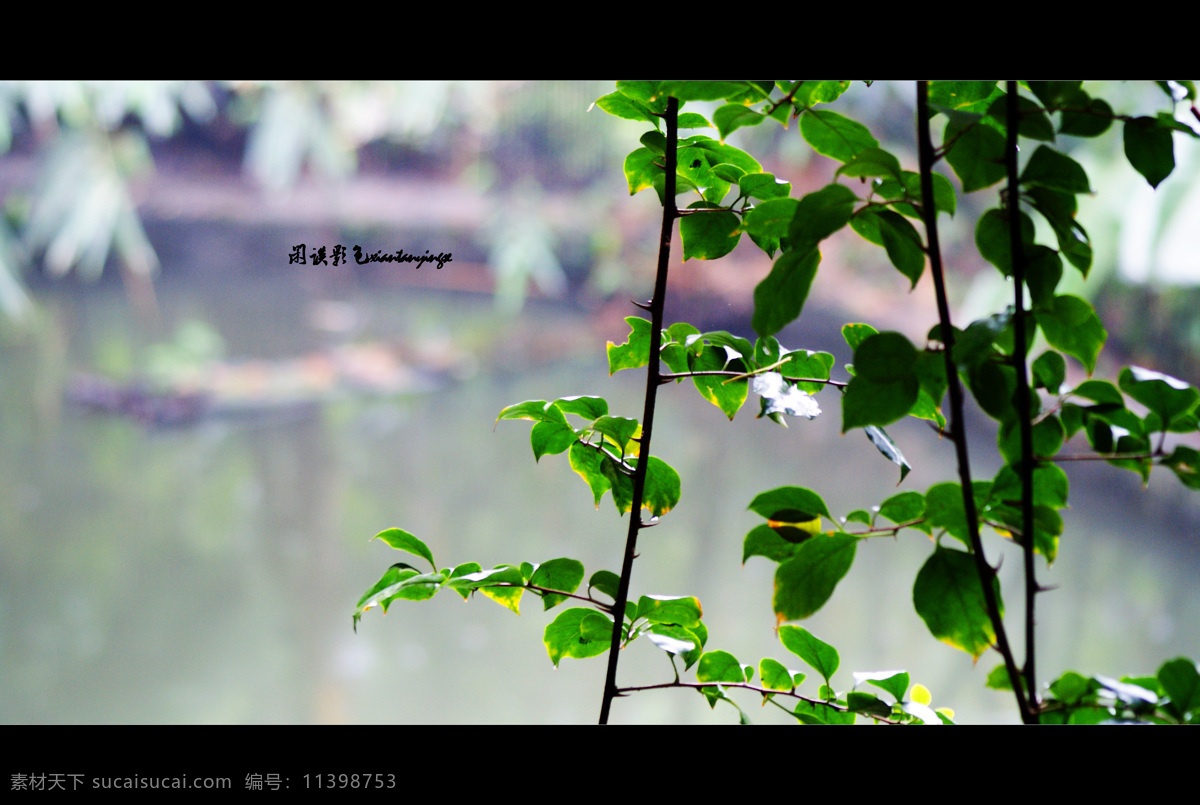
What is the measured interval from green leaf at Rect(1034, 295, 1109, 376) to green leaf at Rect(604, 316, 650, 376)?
0.45ft

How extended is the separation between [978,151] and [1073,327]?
7cm

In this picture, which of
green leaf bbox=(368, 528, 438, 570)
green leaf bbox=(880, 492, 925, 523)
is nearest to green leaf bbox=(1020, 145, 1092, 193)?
green leaf bbox=(880, 492, 925, 523)

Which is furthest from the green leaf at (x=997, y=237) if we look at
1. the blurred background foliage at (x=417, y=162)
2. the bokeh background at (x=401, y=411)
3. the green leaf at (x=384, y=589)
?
the blurred background foliage at (x=417, y=162)

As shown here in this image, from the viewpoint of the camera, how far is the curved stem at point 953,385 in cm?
22

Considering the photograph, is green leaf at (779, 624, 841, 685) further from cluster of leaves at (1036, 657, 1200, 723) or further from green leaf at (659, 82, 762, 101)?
green leaf at (659, 82, 762, 101)

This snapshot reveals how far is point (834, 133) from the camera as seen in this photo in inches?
9.6

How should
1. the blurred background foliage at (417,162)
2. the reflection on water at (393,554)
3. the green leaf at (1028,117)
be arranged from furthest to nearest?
the blurred background foliage at (417,162)
the reflection on water at (393,554)
the green leaf at (1028,117)

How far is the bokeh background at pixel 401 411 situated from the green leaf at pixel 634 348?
1440mm

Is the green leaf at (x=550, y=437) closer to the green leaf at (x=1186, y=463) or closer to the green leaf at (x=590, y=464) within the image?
the green leaf at (x=590, y=464)

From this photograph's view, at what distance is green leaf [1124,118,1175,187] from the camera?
225 millimetres

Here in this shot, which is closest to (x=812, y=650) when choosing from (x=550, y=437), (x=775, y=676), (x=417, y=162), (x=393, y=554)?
(x=775, y=676)
